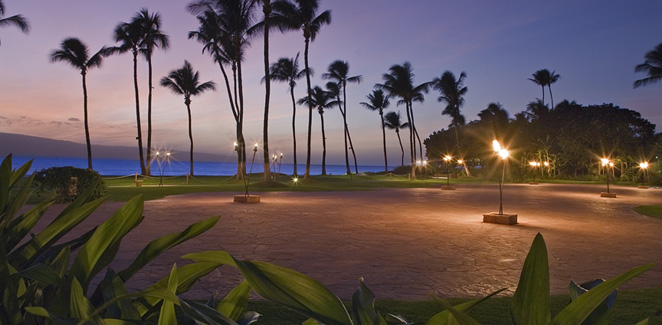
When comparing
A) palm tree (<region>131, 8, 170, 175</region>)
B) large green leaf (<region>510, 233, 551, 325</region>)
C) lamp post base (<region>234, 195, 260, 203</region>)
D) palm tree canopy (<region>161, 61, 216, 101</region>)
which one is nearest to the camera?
large green leaf (<region>510, 233, 551, 325</region>)

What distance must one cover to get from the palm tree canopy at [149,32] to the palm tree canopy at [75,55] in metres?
3.46

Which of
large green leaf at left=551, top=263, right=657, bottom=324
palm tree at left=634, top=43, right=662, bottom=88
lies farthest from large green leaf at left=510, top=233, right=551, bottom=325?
palm tree at left=634, top=43, right=662, bottom=88

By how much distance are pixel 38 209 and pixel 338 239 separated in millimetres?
6531

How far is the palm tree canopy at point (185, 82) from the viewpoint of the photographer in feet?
152

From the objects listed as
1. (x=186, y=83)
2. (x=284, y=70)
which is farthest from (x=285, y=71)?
(x=186, y=83)

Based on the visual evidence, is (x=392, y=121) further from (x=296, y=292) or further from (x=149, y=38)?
(x=296, y=292)

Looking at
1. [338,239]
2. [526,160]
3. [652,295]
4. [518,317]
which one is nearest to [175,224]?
[338,239]

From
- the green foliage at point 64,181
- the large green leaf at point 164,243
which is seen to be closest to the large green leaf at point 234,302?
the large green leaf at point 164,243

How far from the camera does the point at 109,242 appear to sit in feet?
2.87

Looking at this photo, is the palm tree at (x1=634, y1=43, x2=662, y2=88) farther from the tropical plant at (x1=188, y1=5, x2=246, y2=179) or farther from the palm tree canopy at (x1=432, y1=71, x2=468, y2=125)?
the tropical plant at (x1=188, y1=5, x2=246, y2=179)

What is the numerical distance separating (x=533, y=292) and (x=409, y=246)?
6752mm

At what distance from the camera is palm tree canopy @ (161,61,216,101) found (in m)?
46.3

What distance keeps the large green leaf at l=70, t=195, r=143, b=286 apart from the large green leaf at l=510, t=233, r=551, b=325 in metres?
0.69

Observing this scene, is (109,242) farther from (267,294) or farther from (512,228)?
(512,228)
